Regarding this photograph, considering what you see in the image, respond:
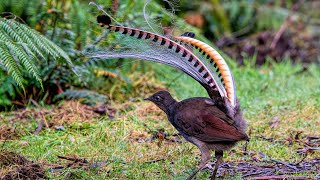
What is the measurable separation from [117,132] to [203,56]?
152cm

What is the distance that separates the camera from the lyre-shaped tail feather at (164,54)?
4.63 metres

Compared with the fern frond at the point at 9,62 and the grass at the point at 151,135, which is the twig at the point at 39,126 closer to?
the grass at the point at 151,135

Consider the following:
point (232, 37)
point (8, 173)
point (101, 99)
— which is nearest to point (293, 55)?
point (232, 37)

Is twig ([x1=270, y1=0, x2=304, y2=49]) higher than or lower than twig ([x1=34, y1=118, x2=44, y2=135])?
higher

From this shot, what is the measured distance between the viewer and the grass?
499cm

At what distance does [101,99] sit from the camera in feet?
23.7

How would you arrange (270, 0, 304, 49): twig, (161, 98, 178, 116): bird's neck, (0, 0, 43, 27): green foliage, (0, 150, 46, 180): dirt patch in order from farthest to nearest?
(270, 0, 304, 49): twig < (0, 0, 43, 27): green foliage < (161, 98, 178, 116): bird's neck < (0, 150, 46, 180): dirt patch

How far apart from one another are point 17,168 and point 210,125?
1416 mm

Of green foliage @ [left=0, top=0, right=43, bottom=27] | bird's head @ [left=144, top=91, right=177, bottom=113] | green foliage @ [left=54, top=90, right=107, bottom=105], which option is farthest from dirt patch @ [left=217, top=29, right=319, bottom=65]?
bird's head @ [left=144, top=91, right=177, bottom=113]

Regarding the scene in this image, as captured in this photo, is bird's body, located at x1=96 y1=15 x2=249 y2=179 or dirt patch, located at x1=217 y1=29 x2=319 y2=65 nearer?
bird's body, located at x1=96 y1=15 x2=249 y2=179

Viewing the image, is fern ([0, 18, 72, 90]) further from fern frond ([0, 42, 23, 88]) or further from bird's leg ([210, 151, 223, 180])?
→ bird's leg ([210, 151, 223, 180])

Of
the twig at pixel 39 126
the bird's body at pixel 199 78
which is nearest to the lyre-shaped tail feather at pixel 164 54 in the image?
the bird's body at pixel 199 78

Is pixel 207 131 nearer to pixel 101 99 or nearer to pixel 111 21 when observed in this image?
pixel 111 21

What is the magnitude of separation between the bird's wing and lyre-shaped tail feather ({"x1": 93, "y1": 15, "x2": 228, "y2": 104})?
161 mm
